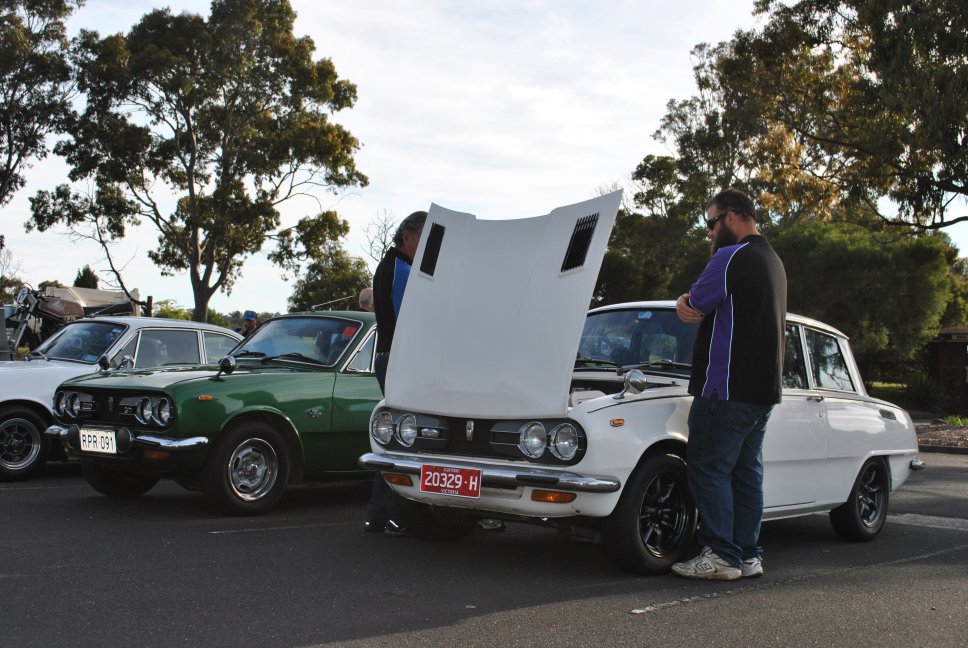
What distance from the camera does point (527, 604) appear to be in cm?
493

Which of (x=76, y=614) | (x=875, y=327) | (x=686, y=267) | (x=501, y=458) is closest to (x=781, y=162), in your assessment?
(x=875, y=327)

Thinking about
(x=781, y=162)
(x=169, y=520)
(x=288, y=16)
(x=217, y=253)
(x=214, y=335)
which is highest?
(x=288, y=16)

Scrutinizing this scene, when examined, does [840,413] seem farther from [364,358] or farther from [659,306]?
[364,358]

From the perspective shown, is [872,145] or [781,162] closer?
[872,145]

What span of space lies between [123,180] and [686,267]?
22.8 meters

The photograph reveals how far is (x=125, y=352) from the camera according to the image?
9.90 metres

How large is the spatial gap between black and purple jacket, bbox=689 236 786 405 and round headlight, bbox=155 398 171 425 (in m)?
3.94

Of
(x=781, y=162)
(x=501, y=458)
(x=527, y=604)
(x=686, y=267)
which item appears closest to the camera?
(x=527, y=604)

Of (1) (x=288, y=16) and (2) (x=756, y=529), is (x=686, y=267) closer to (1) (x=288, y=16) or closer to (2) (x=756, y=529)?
(1) (x=288, y=16)

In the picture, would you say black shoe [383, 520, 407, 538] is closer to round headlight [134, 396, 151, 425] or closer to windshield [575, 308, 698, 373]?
windshield [575, 308, 698, 373]

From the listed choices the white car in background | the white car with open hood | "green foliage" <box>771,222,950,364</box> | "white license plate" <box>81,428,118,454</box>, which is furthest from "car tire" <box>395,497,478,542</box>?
"green foliage" <box>771,222,950,364</box>

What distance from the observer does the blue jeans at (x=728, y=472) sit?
17.7 feet

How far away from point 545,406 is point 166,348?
20.0 feet

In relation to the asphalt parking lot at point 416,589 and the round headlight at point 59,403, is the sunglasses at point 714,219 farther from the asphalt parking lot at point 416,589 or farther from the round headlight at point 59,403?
the round headlight at point 59,403
